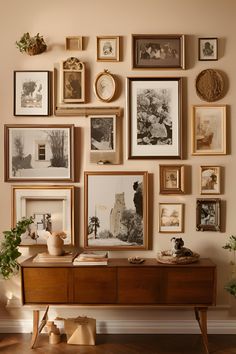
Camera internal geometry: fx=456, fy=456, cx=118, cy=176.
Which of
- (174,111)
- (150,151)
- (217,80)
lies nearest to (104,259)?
(150,151)

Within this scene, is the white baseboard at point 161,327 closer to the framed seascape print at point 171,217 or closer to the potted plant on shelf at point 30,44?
the framed seascape print at point 171,217

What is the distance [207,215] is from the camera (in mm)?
4410

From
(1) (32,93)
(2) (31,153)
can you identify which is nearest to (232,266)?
(2) (31,153)

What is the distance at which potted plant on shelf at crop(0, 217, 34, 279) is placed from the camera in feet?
13.2

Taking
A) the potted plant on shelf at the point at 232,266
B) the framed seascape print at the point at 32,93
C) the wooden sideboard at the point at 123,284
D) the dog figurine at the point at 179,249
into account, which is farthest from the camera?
the framed seascape print at the point at 32,93

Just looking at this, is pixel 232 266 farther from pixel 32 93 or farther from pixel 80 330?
pixel 32 93

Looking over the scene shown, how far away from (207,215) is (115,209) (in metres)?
0.89

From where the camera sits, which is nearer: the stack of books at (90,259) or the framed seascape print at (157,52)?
the stack of books at (90,259)

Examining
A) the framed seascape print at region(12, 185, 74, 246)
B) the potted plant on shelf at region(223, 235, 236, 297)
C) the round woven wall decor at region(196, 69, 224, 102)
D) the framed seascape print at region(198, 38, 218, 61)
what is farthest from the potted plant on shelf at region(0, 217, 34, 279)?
the framed seascape print at region(198, 38, 218, 61)

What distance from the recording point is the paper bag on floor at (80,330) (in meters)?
4.13

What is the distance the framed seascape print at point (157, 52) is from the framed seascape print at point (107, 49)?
167 mm

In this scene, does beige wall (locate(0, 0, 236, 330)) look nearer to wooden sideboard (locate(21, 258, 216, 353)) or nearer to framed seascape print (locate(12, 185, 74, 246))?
framed seascape print (locate(12, 185, 74, 246))

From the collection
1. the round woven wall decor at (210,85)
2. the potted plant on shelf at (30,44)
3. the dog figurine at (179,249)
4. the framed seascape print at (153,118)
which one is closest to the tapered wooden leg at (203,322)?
the dog figurine at (179,249)

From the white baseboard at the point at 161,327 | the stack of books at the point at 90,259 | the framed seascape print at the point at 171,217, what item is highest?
the framed seascape print at the point at 171,217
